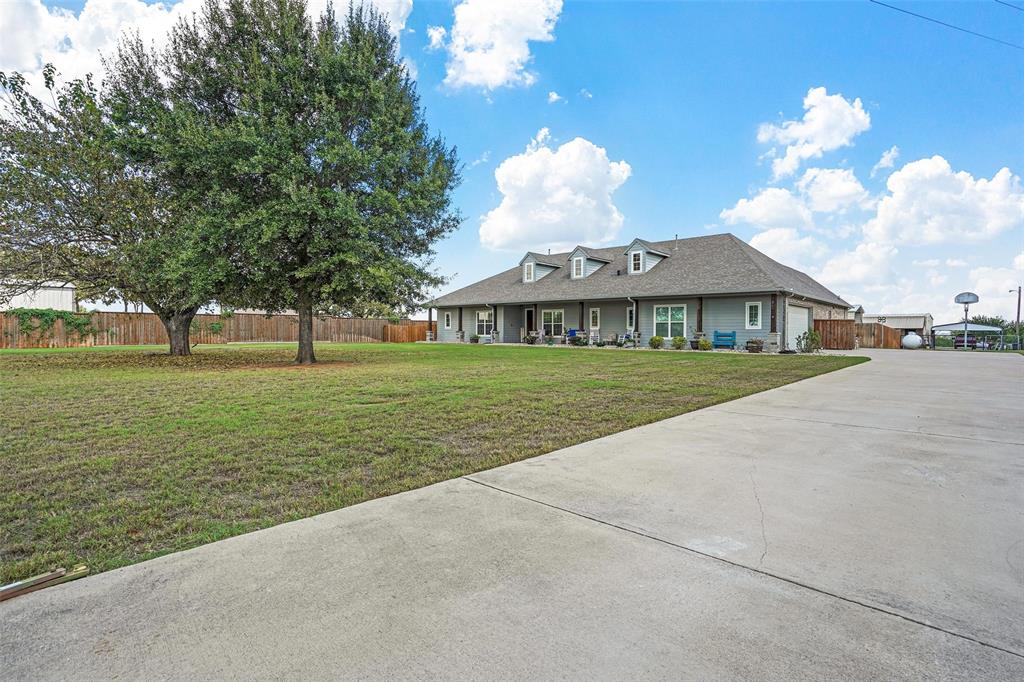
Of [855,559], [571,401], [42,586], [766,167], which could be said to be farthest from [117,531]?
[766,167]

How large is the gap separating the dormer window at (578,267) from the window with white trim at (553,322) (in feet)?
6.83

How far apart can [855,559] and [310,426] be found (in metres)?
4.70

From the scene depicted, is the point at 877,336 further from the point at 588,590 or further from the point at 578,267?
the point at 588,590

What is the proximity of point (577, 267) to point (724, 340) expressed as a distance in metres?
8.63

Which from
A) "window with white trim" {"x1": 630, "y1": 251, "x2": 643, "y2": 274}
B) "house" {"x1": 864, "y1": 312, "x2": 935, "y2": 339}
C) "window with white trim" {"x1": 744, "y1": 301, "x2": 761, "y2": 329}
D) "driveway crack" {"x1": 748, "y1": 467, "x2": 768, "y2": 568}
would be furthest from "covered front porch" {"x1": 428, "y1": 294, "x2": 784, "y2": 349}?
"house" {"x1": 864, "y1": 312, "x2": 935, "y2": 339}

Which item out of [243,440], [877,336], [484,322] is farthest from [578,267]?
[243,440]

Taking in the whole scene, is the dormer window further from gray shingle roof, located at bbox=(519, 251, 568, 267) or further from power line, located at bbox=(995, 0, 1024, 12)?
power line, located at bbox=(995, 0, 1024, 12)

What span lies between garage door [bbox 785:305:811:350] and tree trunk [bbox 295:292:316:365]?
17845 millimetres

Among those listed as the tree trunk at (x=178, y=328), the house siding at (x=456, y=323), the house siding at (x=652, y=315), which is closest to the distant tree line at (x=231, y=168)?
the tree trunk at (x=178, y=328)

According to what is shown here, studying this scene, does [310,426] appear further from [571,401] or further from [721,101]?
[721,101]

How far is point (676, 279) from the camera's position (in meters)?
21.9

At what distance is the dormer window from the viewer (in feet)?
84.0

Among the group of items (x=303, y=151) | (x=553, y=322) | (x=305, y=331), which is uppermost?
(x=303, y=151)

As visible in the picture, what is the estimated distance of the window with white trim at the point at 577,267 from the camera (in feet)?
84.1
